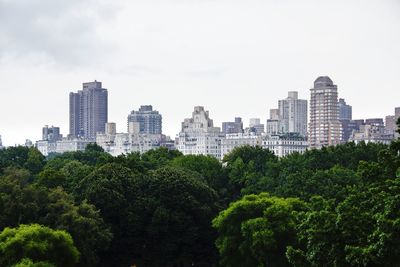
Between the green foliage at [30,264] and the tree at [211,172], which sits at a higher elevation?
the tree at [211,172]

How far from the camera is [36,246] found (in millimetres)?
44969

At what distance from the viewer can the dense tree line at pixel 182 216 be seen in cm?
3653

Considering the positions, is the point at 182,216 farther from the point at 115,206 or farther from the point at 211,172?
the point at 211,172

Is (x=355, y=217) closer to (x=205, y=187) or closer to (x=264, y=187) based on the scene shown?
(x=205, y=187)

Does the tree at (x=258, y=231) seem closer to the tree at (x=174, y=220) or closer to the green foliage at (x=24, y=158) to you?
the tree at (x=174, y=220)

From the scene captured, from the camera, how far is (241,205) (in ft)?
180

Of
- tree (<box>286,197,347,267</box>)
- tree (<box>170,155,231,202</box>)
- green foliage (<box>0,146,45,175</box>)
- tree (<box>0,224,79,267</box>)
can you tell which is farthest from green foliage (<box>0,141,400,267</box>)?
green foliage (<box>0,146,45,175</box>)

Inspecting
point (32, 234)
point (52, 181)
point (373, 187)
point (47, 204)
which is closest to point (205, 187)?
point (52, 181)

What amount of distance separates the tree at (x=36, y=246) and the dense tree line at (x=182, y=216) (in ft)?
0.17

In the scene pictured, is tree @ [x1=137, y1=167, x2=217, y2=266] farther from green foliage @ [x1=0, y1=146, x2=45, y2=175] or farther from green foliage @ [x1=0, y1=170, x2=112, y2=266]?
green foliage @ [x1=0, y1=146, x2=45, y2=175]

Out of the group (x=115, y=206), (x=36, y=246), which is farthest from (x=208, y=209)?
(x=36, y=246)

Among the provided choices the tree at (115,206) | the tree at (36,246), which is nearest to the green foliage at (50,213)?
the tree at (115,206)

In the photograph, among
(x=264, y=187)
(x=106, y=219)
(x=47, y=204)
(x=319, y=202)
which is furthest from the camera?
(x=264, y=187)

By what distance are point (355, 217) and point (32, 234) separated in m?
17.8
